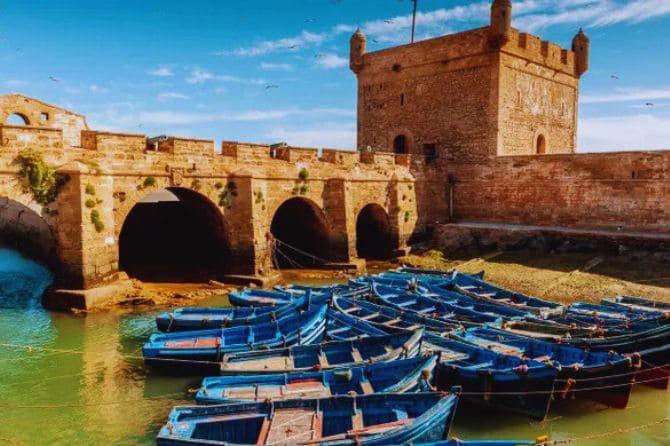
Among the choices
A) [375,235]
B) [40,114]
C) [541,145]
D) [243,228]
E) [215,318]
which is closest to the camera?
[215,318]

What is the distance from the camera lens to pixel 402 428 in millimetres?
6609

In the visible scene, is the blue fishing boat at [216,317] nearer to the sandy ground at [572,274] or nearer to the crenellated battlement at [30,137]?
the crenellated battlement at [30,137]

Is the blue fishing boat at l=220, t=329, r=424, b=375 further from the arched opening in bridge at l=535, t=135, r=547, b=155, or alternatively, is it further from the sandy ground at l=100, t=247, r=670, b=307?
the arched opening in bridge at l=535, t=135, r=547, b=155

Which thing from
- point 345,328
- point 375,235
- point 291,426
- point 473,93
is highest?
point 473,93

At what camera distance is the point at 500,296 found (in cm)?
1491

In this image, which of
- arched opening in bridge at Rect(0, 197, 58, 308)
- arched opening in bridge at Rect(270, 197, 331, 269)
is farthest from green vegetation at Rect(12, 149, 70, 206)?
arched opening in bridge at Rect(270, 197, 331, 269)

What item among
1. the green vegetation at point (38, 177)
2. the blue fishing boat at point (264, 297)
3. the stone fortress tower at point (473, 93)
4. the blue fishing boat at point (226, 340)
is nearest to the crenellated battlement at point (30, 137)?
the green vegetation at point (38, 177)

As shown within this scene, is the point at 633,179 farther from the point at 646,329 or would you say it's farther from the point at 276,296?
the point at 276,296

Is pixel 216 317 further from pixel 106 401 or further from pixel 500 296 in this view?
pixel 500 296

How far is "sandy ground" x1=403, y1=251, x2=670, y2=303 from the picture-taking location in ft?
53.4

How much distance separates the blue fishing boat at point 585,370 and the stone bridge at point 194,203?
35.3 ft

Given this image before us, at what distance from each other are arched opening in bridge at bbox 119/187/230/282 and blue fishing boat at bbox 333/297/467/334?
7.11 metres

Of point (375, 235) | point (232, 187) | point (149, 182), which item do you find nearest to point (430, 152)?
point (375, 235)

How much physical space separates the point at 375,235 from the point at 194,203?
9216 mm
